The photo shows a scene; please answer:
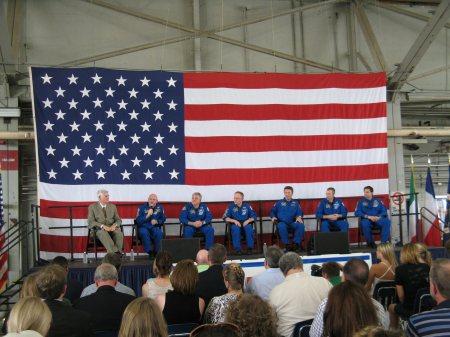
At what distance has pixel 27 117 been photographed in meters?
10.2

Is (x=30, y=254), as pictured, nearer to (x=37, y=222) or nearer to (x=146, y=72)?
(x=37, y=222)

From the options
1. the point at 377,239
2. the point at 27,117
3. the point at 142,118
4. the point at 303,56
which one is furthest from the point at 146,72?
the point at 377,239

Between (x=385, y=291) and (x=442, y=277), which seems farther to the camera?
(x=385, y=291)

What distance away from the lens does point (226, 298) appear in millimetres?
3135

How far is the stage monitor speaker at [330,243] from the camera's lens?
739 cm

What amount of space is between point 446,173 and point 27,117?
9.84 metres

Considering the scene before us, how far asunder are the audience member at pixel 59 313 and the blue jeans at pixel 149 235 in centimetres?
512

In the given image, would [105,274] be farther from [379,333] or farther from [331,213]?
[331,213]

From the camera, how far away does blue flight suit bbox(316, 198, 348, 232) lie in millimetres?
8633

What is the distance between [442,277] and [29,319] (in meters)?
1.81

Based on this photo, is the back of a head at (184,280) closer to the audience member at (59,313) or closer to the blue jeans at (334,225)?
the audience member at (59,313)

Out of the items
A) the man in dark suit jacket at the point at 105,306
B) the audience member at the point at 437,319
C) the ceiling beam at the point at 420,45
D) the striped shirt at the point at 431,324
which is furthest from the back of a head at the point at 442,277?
the ceiling beam at the point at 420,45

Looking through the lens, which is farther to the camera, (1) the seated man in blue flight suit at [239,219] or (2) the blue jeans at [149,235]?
(1) the seated man in blue flight suit at [239,219]

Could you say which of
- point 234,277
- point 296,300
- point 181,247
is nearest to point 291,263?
point 296,300
